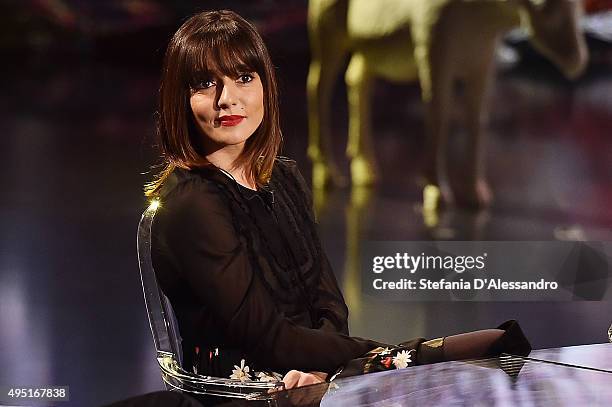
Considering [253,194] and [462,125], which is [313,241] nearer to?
[253,194]

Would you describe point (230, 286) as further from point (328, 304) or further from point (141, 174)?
point (141, 174)

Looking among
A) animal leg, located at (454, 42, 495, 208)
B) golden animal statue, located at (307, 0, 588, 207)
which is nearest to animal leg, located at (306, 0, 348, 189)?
golden animal statue, located at (307, 0, 588, 207)

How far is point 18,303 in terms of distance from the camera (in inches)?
140

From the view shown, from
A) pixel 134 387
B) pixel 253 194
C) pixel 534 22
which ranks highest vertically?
pixel 534 22

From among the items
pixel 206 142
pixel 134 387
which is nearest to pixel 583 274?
pixel 134 387

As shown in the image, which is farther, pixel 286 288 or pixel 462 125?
pixel 462 125

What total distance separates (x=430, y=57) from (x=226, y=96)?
1.98 meters

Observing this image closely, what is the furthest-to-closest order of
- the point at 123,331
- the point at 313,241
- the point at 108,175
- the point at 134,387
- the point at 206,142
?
the point at 108,175 < the point at 123,331 < the point at 134,387 < the point at 313,241 < the point at 206,142

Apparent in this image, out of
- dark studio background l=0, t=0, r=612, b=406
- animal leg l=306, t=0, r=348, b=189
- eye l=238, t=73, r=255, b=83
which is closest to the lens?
eye l=238, t=73, r=255, b=83

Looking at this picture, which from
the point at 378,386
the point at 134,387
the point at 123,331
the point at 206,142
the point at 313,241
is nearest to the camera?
the point at 378,386

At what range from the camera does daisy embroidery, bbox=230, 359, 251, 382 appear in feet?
5.29

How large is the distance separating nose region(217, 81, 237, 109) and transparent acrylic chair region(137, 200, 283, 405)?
0.21 metres

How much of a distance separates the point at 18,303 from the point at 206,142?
82.4 inches

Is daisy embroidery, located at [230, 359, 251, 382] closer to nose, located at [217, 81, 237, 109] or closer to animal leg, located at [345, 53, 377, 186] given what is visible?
nose, located at [217, 81, 237, 109]
